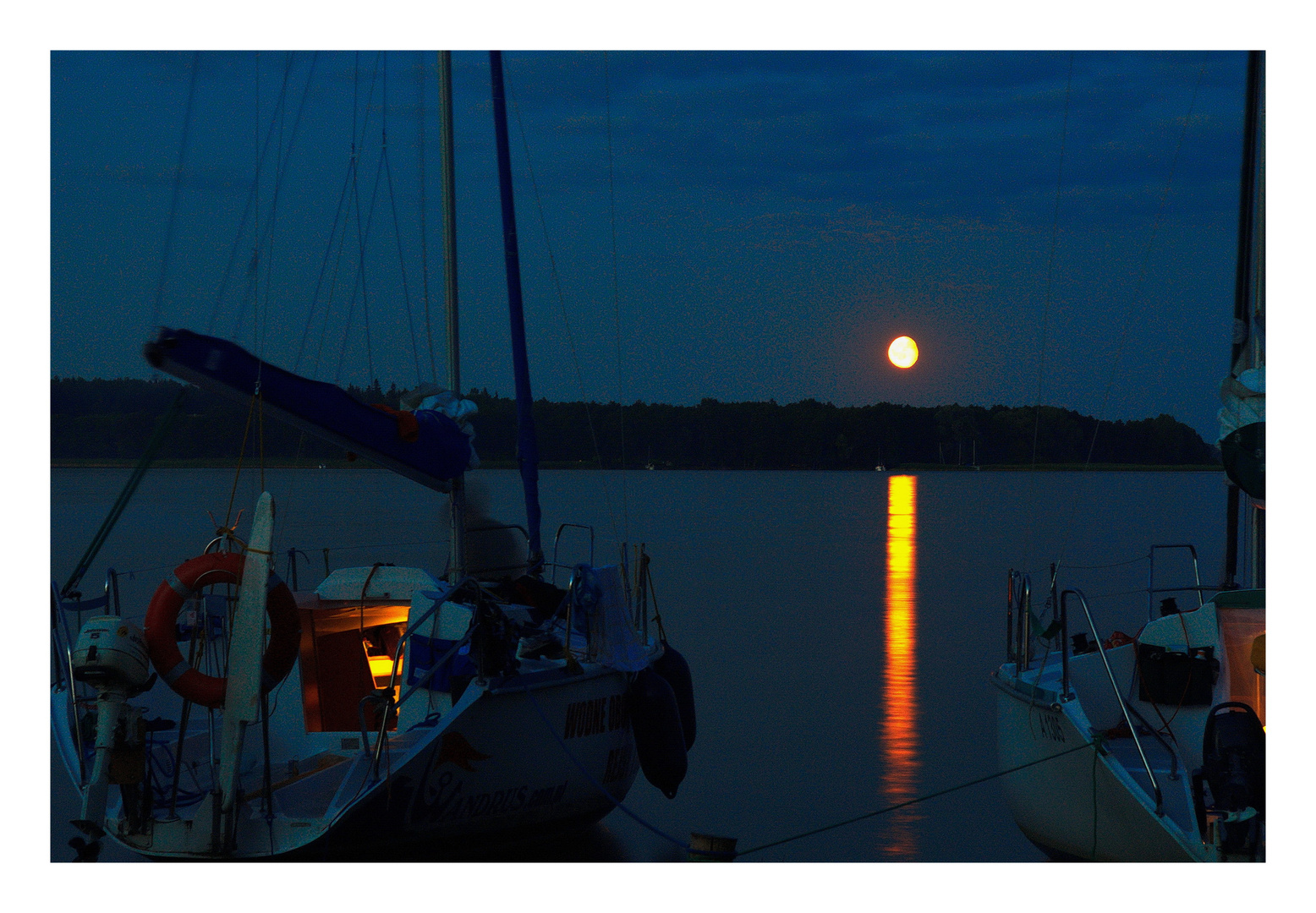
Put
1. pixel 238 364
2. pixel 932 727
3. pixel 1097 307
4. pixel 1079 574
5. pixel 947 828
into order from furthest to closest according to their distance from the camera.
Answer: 1. pixel 1079 574
2. pixel 932 727
3. pixel 1097 307
4. pixel 947 828
5. pixel 238 364

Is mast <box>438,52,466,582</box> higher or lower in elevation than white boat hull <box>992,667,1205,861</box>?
higher

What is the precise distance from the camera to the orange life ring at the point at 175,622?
5633mm

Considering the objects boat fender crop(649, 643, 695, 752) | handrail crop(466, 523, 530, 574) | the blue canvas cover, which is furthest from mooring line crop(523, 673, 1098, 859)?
handrail crop(466, 523, 530, 574)

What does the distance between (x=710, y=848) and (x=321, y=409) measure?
2864mm

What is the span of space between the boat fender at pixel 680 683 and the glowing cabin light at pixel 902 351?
5537mm

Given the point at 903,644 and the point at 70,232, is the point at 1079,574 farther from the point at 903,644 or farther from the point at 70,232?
the point at 70,232

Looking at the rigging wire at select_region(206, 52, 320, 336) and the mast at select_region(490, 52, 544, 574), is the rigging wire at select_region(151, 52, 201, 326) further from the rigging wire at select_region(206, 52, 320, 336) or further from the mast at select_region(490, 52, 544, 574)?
the mast at select_region(490, 52, 544, 574)

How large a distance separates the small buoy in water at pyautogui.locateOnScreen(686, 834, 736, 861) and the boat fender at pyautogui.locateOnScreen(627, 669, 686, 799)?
561mm

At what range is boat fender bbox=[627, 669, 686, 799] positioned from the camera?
7125 mm

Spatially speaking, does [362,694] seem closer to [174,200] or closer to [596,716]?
[596,716]

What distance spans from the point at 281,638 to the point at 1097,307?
5.82 meters

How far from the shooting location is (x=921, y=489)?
91438mm
